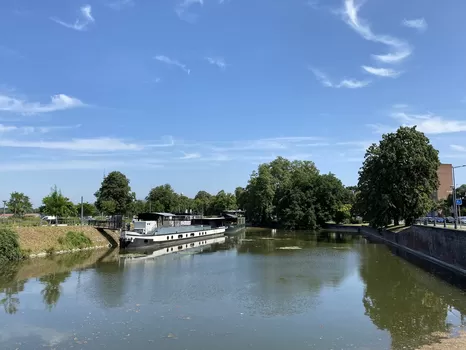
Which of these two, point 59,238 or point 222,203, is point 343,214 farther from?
point 59,238

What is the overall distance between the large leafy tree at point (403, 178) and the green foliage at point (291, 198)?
38423 mm

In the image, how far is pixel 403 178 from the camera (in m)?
52.7

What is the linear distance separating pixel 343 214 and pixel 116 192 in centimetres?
5504

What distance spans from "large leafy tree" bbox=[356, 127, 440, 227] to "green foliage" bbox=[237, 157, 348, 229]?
38.4 m

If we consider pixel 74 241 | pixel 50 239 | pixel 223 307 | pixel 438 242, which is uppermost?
pixel 50 239

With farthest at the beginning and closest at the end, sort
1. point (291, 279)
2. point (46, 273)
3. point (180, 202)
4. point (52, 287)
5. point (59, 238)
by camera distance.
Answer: point (180, 202)
point (59, 238)
point (46, 273)
point (291, 279)
point (52, 287)

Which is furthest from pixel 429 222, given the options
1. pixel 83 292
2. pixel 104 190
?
pixel 104 190

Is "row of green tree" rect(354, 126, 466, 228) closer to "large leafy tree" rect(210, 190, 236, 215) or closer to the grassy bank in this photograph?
the grassy bank

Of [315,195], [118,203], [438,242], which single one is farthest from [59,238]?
[315,195]

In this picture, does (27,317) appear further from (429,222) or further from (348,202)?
(348,202)

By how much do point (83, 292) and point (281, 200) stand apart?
80562 millimetres

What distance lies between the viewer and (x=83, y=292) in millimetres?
22781

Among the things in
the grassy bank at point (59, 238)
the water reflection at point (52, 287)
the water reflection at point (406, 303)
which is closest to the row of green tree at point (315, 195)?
the grassy bank at point (59, 238)

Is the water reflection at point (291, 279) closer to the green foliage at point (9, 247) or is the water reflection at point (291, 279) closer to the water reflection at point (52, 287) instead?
the water reflection at point (52, 287)
